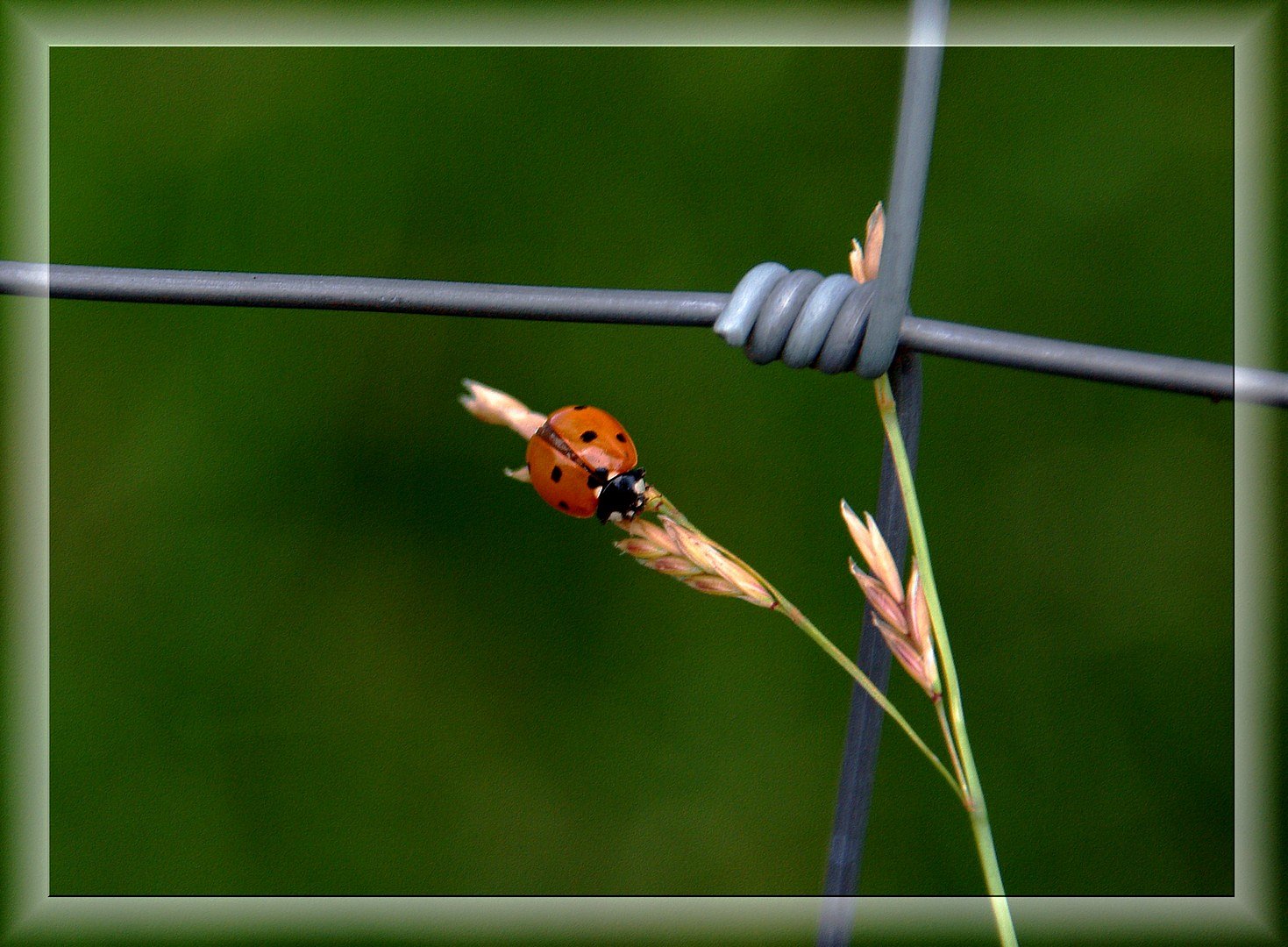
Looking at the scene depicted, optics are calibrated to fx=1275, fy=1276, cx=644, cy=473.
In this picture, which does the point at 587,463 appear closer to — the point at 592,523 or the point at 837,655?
the point at 837,655

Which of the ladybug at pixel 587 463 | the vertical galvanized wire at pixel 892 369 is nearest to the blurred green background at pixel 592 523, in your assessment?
the ladybug at pixel 587 463

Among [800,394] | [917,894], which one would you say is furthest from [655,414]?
[917,894]

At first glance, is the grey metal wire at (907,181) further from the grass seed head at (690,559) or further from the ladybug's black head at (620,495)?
the ladybug's black head at (620,495)

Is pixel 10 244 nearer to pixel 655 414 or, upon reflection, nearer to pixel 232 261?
pixel 232 261

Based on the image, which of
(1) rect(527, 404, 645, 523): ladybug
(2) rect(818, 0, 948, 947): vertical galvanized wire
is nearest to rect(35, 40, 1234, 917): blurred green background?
(1) rect(527, 404, 645, 523): ladybug

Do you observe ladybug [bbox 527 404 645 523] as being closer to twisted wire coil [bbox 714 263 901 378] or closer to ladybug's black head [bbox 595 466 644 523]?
ladybug's black head [bbox 595 466 644 523]

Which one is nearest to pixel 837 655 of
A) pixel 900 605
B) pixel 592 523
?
pixel 900 605
